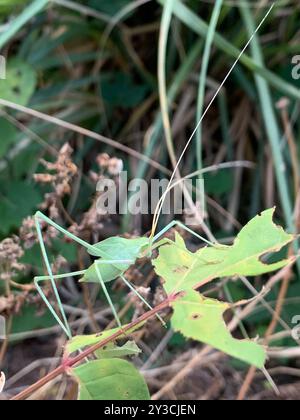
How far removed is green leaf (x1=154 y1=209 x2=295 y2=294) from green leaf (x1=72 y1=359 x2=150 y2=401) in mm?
62

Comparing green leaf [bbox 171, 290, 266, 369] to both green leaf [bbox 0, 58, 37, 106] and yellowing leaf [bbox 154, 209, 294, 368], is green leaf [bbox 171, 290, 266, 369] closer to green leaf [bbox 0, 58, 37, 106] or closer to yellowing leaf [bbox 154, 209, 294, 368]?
yellowing leaf [bbox 154, 209, 294, 368]

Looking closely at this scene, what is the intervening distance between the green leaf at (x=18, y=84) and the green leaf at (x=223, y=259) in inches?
22.6

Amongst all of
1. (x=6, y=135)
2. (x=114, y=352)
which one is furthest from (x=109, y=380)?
(x=6, y=135)

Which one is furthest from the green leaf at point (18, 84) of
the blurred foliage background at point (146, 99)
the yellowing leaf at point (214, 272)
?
the yellowing leaf at point (214, 272)

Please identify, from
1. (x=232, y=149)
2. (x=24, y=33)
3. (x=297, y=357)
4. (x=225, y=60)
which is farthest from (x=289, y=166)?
(x=24, y=33)

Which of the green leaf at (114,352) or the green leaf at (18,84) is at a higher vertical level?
the green leaf at (18,84)

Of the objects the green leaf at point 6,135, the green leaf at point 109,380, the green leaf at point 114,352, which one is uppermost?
the green leaf at point 6,135

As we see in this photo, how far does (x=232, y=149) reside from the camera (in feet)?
4.17

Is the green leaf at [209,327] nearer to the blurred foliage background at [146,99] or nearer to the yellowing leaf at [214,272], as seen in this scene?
the yellowing leaf at [214,272]

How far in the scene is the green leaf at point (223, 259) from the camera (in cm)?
49

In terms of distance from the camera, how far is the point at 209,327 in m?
0.45

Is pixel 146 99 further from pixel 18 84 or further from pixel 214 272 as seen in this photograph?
pixel 214 272

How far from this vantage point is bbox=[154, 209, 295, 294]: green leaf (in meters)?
0.49

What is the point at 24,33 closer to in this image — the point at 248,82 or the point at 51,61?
the point at 51,61
